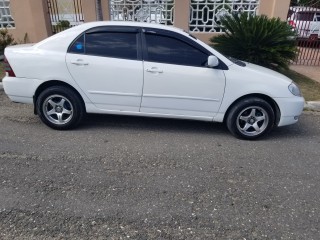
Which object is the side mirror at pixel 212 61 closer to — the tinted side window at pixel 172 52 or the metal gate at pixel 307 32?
the tinted side window at pixel 172 52

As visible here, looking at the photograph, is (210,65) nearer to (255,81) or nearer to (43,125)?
(255,81)

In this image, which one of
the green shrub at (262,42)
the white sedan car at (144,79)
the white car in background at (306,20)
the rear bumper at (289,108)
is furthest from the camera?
the white car in background at (306,20)

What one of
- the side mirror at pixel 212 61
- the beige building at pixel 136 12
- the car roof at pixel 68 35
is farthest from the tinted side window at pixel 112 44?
the beige building at pixel 136 12

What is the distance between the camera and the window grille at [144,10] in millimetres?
9309

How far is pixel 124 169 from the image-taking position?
3.45m

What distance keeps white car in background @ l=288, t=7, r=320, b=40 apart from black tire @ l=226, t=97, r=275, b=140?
7782 millimetres

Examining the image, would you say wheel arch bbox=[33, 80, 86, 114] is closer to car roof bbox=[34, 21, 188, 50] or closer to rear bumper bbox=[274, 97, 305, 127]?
car roof bbox=[34, 21, 188, 50]

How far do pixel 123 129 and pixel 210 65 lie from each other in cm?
167

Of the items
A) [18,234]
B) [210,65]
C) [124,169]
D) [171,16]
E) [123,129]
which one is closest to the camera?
[18,234]

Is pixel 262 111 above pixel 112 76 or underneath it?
underneath

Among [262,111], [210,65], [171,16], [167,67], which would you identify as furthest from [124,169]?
[171,16]

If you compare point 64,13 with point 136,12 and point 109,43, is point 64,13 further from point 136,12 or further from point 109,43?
point 109,43

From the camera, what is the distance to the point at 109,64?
4125 mm

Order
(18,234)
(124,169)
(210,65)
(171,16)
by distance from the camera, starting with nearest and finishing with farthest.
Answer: (18,234), (124,169), (210,65), (171,16)
